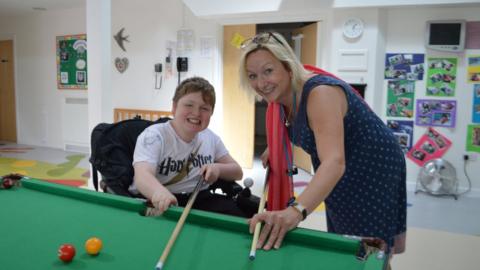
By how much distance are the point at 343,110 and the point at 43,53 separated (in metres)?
6.80

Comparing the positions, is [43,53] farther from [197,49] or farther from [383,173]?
[383,173]

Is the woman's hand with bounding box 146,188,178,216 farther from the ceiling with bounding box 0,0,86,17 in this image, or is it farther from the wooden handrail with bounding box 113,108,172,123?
the ceiling with bounding box 0,0,86,17

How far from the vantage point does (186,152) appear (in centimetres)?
186

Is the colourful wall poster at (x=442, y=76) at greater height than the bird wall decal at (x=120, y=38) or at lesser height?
lesser

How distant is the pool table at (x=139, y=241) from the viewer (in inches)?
38.5

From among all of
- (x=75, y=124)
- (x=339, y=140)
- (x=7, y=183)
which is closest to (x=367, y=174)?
(x=339, y=140)

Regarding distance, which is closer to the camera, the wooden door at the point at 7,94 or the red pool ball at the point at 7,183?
the red pool ball at the point at 7,183

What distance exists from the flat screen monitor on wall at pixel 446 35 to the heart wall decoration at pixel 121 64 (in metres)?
4.16

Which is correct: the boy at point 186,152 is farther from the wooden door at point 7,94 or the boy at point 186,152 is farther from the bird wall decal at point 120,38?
the wooden door at point 7,94

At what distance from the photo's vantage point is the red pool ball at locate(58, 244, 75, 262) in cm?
96

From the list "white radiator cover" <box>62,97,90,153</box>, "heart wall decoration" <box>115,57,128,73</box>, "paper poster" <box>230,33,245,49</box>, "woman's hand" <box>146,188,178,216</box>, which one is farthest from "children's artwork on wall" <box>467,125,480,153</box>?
"white radiator cover" <box>62,97,90,153</box>

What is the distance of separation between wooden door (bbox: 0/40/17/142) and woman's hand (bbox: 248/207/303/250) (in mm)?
7545

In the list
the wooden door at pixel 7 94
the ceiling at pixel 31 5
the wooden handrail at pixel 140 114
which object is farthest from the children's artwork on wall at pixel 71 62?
the wooden door at pixel 7 94

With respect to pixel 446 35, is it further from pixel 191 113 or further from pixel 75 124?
pixel 75 124
